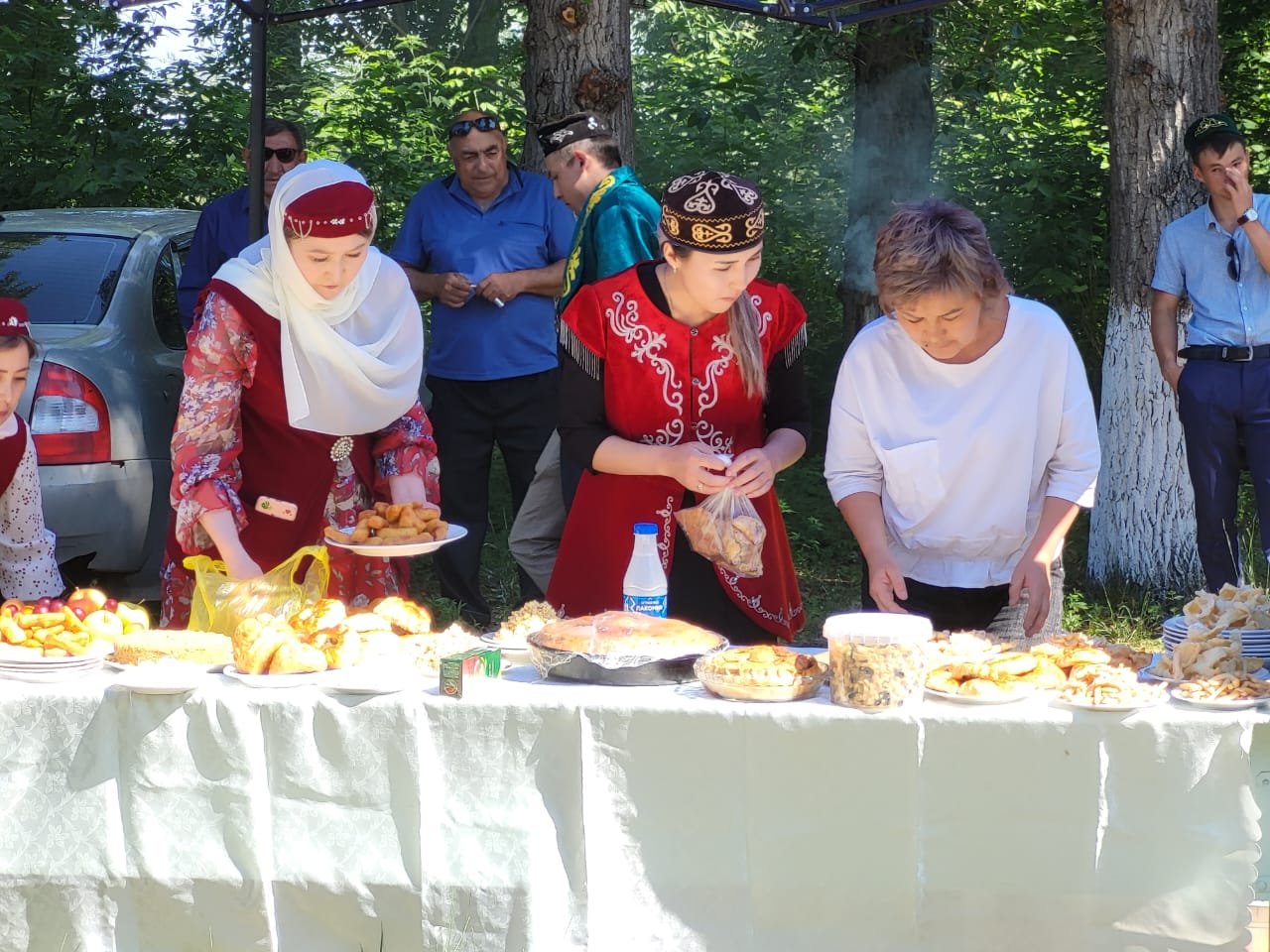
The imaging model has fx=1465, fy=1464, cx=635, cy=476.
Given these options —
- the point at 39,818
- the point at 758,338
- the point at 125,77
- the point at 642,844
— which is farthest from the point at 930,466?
the point at 125,77

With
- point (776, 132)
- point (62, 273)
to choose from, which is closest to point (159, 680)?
point (62, 273)

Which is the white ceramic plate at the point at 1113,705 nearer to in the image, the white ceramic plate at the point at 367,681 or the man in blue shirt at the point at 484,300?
the white ceramic plate at the point at 367,681

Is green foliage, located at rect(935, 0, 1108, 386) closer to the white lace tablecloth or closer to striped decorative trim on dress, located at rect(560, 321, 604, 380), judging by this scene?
striped decorative trim on dress, located at rect(560, 321, 604, 380)

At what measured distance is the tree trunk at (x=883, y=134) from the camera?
8.22 metres

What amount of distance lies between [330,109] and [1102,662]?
9365 mm

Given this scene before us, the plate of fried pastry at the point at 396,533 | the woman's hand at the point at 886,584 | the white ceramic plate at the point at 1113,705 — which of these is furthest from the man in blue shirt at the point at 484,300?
the white ceramic plate at the point at 1113,705

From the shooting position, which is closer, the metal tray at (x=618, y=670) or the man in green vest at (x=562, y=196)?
the metal tray at (x=618, y=670)

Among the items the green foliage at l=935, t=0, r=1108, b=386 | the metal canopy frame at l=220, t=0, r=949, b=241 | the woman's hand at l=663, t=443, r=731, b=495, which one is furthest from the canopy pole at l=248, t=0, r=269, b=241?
the green foliage at l=935, t=0, r=1108, b=386

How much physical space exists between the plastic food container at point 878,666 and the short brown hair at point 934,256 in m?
0.74

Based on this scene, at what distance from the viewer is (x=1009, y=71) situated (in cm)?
1138

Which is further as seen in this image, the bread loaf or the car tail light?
the car tail light

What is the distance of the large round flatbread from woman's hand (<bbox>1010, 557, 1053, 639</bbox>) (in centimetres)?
69

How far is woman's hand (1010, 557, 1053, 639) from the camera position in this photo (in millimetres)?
2918

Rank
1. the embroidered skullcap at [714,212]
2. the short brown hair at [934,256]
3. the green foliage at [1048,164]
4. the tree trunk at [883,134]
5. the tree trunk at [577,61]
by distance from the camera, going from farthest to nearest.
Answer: the green foliage at [1048,164], the tree trunk at [883,134], the tree trunk at [577,61], the embroidered skullcap at [714,212], the short brown hair at [934,256]
